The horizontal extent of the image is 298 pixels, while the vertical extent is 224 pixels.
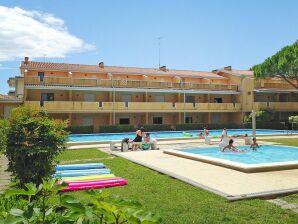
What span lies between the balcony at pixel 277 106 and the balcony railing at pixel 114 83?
13.6ft

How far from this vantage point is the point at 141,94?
4053cm

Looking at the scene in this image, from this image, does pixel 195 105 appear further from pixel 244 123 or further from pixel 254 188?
pixel 254 188

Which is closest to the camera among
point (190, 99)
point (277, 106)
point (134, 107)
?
point (134, 107)

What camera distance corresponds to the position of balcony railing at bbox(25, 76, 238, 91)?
3494 cm

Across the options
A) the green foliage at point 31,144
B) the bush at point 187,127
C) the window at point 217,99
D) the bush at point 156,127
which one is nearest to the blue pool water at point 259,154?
the green foliage at point 31,144

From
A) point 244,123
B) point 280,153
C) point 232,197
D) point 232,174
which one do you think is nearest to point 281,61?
point 244,123

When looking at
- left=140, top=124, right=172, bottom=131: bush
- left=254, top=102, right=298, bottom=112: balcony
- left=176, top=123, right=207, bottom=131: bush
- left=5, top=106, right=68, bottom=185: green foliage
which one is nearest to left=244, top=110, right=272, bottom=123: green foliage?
left=254, top=102, right=298, bottom=112: balcony

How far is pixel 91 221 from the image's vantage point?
1.26 meters

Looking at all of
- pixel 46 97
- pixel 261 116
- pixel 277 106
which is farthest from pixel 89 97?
pixel 277 106

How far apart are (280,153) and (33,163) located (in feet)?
52.7

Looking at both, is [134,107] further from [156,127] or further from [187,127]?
[187,127]

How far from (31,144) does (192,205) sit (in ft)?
12.8

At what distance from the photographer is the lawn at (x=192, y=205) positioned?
5828 mm

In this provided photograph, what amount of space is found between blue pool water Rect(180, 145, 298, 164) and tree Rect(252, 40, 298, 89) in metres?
22.1
